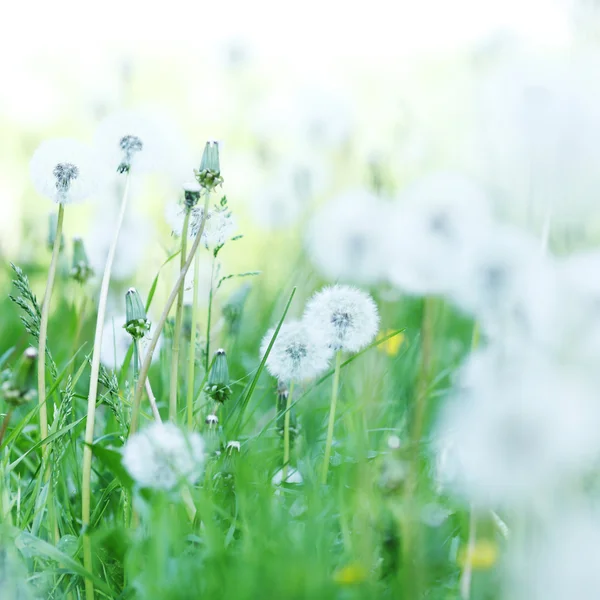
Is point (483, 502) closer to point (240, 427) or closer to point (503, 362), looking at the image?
point (503, 362)

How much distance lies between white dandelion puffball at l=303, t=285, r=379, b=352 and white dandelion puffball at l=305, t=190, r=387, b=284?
0.09 m

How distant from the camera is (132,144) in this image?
50.6 inches

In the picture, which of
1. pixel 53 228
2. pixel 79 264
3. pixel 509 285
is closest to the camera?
pixel 509 285

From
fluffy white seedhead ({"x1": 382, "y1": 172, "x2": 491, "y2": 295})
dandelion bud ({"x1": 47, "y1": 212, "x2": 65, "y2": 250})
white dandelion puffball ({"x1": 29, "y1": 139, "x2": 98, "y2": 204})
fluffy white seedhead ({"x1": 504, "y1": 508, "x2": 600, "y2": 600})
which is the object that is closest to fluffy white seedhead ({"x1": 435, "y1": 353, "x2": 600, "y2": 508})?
fluffy white seedhead ({"x1": 504, "y1": 508, "x2": 600, "y2": 600})

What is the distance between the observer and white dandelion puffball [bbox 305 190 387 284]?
3.61ft

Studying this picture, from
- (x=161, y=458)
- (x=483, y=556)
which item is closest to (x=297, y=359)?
(x=161, y=458)

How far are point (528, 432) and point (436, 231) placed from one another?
31cm

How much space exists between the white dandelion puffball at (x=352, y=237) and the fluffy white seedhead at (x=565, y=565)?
0.40 m

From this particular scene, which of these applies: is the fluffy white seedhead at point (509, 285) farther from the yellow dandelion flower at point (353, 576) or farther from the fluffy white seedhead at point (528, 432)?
the yellow dandelion flower at point (353, 576)

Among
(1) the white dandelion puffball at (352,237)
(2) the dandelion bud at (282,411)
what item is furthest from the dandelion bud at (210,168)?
(2) the dandelion bud at (282,411)

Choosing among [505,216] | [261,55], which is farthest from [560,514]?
[261,55]

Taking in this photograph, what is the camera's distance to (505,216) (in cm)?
182

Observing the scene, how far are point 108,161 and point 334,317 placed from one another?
41 centimetres

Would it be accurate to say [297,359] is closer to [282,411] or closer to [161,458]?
[282,411]
